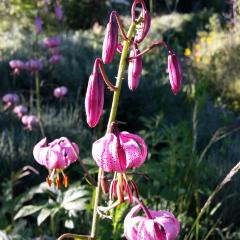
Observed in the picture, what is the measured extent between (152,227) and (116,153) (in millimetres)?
142

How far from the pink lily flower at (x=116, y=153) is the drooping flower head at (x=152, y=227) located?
0.31ft

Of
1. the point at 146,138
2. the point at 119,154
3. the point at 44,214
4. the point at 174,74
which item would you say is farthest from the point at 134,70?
the point at 146,138

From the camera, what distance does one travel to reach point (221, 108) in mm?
4488

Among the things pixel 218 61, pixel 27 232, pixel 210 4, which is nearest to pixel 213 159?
pixel 27 232

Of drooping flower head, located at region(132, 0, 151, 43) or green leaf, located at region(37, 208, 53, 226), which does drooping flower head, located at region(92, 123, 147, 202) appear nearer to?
drooping flower head, located at region(132, 0, 151, 43)

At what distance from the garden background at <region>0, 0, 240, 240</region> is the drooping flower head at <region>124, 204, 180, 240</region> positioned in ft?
0.52

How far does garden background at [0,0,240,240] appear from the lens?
1908 millimetres

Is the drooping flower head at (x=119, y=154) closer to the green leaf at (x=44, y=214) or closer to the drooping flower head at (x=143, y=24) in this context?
the drooping flower head at (x=143, y=24)

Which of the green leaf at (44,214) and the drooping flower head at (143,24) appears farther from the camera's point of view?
the green leaf at (44,214)

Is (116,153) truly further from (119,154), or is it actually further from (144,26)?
(144,26)

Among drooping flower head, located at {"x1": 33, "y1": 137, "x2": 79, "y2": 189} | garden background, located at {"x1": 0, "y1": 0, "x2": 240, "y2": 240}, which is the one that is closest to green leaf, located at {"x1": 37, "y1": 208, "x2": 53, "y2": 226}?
garden background, located at {"x1": 0, "y1": 0, "x2": 240, "y2": 240}

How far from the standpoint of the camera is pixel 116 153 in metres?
A: 0.89

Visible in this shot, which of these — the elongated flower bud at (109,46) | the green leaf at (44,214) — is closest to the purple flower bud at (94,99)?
the elongated flower bud at (109,46)

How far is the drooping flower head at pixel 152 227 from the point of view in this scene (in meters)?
0.87
